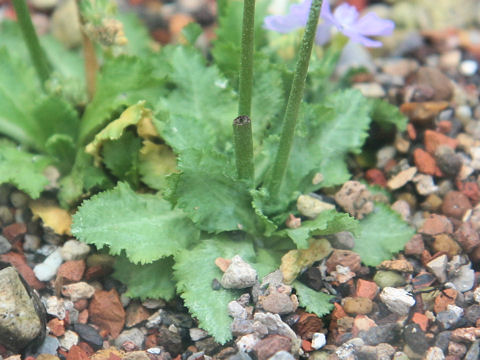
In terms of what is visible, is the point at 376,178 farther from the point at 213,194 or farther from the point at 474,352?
the point at 474,352

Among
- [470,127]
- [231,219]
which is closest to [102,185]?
[231,219]

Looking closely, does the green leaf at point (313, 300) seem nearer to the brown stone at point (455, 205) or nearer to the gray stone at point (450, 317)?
the gray stone at point (450, 317)

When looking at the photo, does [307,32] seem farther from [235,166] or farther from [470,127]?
[470,127]

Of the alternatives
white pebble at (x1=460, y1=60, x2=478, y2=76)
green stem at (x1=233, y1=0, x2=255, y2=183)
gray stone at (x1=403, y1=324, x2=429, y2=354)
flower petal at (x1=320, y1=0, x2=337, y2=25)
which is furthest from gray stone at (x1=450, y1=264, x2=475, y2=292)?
white pebble at (x1=460, y1=60, x2=478, y2=76)

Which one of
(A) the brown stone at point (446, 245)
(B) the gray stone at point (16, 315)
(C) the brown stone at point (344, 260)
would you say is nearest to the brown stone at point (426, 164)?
(A) the brown stone at point (446, 245)

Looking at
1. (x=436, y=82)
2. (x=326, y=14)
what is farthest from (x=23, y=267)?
(x=436, y=82)
